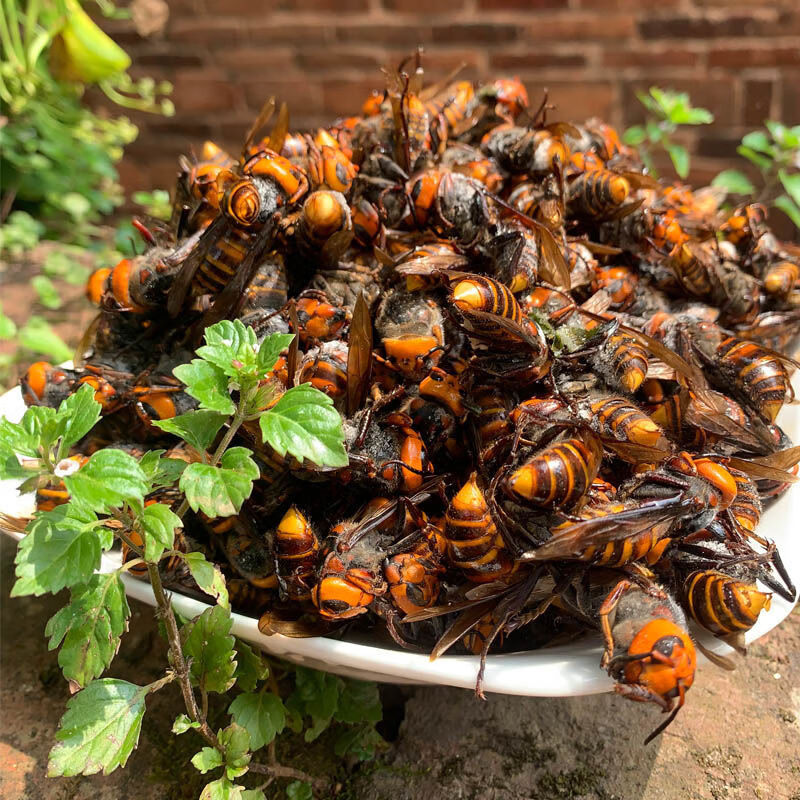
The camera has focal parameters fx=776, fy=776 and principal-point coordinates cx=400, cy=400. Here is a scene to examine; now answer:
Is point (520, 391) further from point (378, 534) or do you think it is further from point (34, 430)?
point (34, 430)

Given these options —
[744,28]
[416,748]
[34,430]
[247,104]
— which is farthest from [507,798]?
[247,104]

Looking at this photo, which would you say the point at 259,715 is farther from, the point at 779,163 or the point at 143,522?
the point at 779,163

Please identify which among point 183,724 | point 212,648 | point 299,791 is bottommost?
point 299,791

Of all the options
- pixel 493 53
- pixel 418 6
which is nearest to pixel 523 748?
pixel 493 53

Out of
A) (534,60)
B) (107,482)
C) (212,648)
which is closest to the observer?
(107,482)

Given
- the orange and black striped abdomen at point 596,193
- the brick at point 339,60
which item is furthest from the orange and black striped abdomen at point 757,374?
the brick at point 339,60
